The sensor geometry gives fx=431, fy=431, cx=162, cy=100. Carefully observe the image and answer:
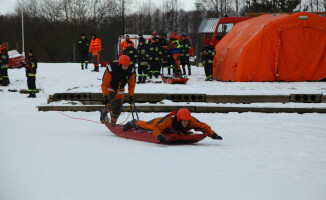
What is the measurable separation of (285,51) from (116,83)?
28.6ft

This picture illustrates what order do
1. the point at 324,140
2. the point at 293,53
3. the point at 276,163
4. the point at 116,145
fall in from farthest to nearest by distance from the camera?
the point at 293,53 < the point at 324,140 < the point at 116,145 < the point at 276,163

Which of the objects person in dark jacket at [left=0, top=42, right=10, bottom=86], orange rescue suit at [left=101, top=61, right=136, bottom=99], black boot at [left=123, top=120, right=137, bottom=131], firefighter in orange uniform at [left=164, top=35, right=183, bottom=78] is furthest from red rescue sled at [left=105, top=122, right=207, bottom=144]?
person in dark jacket at [left=0, top=42, right=10, bottom=86]

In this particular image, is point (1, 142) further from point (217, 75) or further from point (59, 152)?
point (217, 75)

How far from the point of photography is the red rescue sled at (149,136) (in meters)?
7.33

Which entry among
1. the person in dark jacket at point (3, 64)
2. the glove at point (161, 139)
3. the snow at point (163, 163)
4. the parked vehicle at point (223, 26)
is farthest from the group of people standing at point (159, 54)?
the glove at point (161, 139)

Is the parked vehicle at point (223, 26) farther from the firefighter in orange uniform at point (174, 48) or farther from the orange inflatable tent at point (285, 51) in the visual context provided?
the orange inflatable tent at point (285, 51)

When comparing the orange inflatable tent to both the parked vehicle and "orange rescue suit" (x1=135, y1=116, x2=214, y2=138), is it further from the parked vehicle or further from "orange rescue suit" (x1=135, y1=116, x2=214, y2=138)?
"orange rescue suit" (x1=135, y1=116, x2=214, y2=138)

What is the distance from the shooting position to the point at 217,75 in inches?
740

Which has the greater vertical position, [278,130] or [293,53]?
[293,53]

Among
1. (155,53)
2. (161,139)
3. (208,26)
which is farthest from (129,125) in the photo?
(208,26)

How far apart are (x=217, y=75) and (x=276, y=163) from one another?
42.2ft

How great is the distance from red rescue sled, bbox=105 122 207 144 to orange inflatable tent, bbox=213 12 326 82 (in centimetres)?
870

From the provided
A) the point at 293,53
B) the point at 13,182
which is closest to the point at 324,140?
the point at 13,182

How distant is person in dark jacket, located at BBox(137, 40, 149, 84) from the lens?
16734 mm
